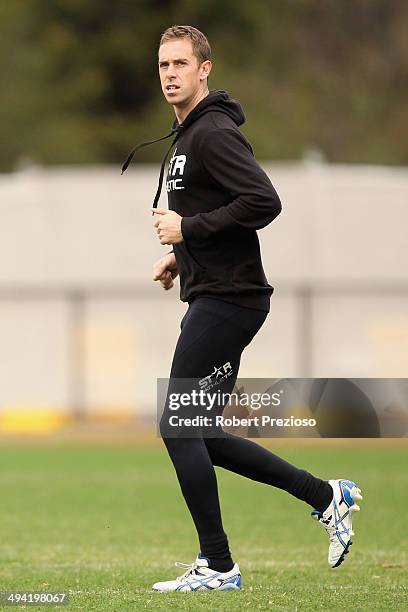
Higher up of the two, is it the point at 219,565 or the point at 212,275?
the point at 212,275

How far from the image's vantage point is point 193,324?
19.3ft

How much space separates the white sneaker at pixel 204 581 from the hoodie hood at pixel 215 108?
6.15 ft

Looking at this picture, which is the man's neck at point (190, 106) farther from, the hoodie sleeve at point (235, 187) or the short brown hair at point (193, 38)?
the hoodie sleeve at point (235, 187)

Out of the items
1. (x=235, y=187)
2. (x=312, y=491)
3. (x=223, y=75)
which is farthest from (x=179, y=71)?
(x=223, y=75)

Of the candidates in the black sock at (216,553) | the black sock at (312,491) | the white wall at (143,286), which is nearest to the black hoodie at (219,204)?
the black sock at (312,491)

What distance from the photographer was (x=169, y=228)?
19.2 ft

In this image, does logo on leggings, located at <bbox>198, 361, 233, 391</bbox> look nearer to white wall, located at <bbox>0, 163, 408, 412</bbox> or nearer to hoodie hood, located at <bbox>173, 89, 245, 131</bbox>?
hoodie hood, located at <bbox>173, 89, 245, 131</bbox>

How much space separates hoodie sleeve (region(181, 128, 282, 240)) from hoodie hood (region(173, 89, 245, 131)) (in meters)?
0.19

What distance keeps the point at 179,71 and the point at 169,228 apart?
68 cm

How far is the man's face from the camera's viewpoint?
591cm

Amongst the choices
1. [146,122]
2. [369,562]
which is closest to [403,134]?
[146,122]

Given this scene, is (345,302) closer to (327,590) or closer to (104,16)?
(327,590)
